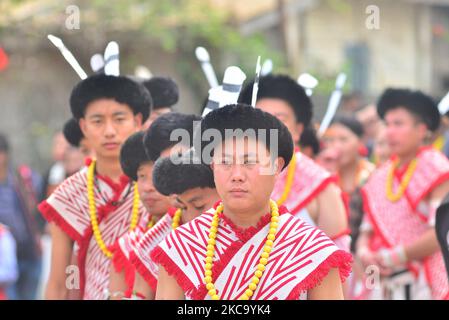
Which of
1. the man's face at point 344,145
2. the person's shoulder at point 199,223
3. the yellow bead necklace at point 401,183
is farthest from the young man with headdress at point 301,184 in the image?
the man's face at point 344,145

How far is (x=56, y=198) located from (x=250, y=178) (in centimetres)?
220

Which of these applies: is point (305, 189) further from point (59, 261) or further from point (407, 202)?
point (59, 261)

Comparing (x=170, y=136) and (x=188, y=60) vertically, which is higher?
(x=188, y=60)

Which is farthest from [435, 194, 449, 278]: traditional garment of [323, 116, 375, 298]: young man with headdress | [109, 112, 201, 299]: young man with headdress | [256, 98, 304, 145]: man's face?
[323, 116, 375, 298]: young man with headdress

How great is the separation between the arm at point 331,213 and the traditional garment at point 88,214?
97cm

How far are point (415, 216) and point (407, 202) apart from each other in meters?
0.09

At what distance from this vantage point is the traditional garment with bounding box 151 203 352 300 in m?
4.22

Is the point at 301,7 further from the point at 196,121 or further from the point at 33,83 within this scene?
the point at 196,121

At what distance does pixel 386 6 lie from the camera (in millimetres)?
22875

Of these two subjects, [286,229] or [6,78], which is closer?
[286,229]

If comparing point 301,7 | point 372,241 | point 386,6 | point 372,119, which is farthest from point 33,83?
point 372,241

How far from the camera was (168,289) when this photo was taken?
4348mm

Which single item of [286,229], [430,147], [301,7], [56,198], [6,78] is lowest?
[286,229]

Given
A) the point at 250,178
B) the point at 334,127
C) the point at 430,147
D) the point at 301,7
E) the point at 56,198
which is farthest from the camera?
the point at 301,7
